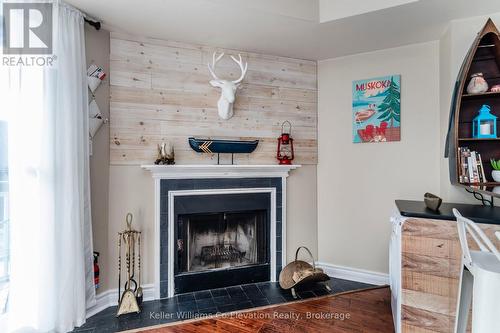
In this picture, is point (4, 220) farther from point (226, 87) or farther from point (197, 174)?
point (226, 87)

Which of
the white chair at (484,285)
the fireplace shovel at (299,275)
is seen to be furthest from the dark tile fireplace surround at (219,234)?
the white chair at (484,285)

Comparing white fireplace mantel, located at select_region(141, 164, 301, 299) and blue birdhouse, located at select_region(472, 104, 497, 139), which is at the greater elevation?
blue birdhouse, located at select_region(472, 104, 497, 139)

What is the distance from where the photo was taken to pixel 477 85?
2219 mm

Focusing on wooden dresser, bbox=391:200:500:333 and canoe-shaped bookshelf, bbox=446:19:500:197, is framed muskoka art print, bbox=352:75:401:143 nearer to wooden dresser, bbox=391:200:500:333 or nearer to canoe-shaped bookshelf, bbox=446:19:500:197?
canoe-shaped bookshelf, bbox=446:19:500:197

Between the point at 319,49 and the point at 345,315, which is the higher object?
the point at 319,49

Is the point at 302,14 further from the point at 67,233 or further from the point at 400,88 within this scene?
the point at 67,233

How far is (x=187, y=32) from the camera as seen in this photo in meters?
2.58

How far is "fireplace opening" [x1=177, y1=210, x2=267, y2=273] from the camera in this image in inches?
113

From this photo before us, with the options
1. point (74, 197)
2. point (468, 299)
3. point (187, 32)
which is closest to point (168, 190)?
point (74, 197)

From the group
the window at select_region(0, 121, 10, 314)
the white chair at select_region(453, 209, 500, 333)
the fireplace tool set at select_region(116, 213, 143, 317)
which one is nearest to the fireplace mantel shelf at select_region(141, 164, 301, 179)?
the fireplace tool set at select_region(116, 213, 143, 317)

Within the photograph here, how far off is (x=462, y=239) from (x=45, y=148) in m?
2.51

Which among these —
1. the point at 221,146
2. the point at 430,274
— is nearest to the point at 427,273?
the point at 430,274

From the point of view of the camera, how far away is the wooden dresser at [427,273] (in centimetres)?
180

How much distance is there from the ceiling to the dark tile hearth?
93.4 inches
